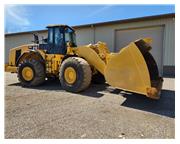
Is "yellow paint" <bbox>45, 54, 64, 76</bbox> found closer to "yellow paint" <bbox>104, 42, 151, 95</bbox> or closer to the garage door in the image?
"yellow paint" <bbox>104, 42, 151, 95</bbox>

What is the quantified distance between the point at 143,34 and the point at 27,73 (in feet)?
28.6

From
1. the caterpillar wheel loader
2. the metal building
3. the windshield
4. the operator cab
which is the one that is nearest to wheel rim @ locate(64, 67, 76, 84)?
the caterpillar wheel loader

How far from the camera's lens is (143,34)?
1232cm

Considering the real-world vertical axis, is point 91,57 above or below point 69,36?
below

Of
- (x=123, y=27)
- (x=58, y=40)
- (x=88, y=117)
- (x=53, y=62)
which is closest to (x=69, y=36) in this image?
(x=58, y=40)

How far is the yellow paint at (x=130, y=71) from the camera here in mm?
4379

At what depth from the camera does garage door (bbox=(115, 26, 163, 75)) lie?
11.9m

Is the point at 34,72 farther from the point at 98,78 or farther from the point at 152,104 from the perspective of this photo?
the point at 152,104

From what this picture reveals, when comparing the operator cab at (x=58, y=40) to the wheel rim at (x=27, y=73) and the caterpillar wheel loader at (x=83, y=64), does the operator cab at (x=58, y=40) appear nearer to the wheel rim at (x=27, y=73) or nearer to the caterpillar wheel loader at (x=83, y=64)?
the caterpillar wheel loader at (x=83, y=64)

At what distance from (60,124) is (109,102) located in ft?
6.46

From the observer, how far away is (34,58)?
7852 millimetres

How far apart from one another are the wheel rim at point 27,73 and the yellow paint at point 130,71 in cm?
394
